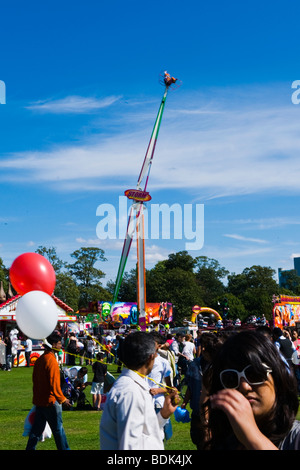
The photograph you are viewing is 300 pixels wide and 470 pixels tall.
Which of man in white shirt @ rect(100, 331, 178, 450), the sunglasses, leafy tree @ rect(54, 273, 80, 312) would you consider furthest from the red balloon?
leafy tree @ rect(54, 273, 80, 312)

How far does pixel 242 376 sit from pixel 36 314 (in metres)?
5.05

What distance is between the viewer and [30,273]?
26.1 ft

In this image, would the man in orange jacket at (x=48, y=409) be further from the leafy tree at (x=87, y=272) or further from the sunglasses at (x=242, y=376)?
the leafy tree at (x=87, y=272)

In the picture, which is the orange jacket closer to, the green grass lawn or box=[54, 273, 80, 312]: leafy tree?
the green grass lawn

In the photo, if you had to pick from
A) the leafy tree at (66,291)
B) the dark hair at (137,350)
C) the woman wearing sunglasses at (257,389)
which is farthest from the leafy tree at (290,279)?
the woman wearing sunglasses at (257,389)

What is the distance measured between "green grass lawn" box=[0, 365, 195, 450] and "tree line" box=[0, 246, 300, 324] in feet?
193

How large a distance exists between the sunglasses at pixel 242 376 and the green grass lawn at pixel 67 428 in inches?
270

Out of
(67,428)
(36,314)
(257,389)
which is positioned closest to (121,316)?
(67,428)

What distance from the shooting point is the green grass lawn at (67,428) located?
29.7ft

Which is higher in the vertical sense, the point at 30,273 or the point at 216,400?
the point at 30,273

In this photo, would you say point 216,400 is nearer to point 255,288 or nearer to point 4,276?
point 4,276

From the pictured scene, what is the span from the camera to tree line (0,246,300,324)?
279 feet
